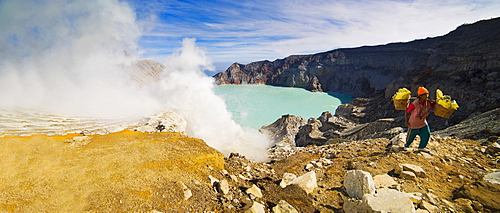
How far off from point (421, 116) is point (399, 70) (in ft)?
137

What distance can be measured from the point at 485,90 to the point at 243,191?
19519mm

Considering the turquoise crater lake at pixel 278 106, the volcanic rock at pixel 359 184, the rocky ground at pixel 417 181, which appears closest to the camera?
the rocky ground at pixel 417 181

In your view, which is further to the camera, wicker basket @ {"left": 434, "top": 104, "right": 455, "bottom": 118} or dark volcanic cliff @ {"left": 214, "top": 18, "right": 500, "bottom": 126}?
dark volcanic cliff @ {"left": 214, "top": 18, "right": 500, "bottom": 126}

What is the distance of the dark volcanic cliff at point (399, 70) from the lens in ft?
53.3

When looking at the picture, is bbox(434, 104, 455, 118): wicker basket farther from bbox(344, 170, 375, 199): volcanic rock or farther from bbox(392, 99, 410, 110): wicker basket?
bbox(344, 170, 375, 199): volcanic rock

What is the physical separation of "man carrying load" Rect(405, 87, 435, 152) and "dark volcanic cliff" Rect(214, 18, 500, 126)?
10106 mm

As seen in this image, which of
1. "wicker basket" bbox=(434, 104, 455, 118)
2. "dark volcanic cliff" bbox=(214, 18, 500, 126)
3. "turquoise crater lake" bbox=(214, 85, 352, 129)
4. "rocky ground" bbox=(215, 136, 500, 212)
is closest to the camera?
"rocky ground" bbox=(215, 136, 500, 212)

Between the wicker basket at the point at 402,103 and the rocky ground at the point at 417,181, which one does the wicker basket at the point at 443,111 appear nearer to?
the wicker basket at the point at 402,103

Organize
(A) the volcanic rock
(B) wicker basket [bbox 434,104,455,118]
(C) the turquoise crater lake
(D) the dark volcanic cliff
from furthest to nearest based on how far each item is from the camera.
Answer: (C) the turquoise crater lake < (D) the dark volcanic cliff < (B) wicker basket [bbox 434,104,455,118] < (A) the volcanic rock

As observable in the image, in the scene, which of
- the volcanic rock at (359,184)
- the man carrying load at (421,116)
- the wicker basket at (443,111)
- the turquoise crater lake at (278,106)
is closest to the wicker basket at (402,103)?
the man carrying load at (421,116)

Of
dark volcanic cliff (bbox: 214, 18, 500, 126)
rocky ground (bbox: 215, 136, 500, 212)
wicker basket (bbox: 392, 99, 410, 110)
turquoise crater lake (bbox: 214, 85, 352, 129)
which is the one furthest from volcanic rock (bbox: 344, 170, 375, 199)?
turquoise crater lake (bbox: 214, 85, 352, 129)

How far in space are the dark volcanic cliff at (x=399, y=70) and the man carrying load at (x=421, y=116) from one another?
398 inches

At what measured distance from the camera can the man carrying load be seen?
4.75 meters

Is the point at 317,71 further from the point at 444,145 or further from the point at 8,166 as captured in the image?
the point at 8,166
